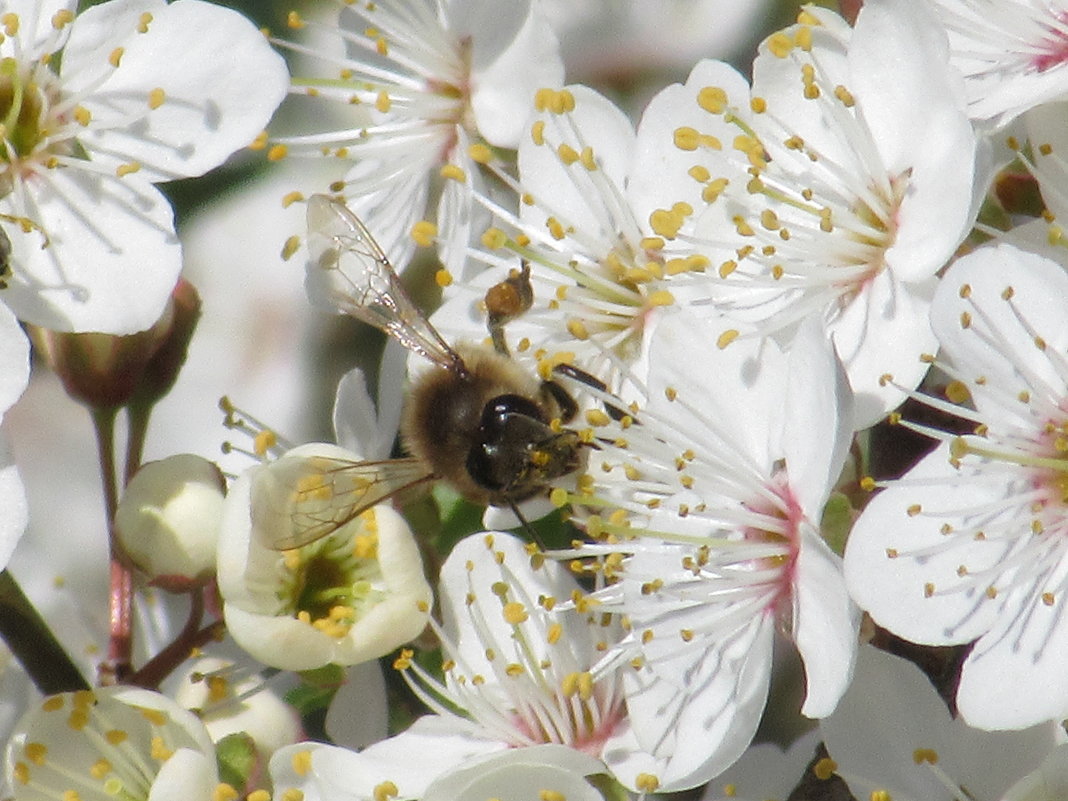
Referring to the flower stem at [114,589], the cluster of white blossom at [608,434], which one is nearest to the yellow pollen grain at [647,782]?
the cluster of white blossom at [608,434]

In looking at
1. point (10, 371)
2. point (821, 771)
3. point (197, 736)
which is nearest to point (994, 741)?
point (821, 771)

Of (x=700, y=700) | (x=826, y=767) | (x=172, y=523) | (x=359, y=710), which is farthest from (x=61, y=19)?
(x=826, y=767)

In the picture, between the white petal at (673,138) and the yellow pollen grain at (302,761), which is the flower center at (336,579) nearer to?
the yellow pollen grain at (302,761)

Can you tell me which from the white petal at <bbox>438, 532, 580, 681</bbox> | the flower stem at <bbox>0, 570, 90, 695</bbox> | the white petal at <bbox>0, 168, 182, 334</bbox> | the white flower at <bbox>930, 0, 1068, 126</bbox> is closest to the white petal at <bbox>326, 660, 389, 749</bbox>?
the white petal at <bbox>438, 532, 580, 681</bbox>

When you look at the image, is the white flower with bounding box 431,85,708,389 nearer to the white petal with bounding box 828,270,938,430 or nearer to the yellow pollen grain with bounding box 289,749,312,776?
the white petal with bounding box 828,270,938,430

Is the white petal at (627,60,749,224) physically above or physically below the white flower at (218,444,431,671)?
above

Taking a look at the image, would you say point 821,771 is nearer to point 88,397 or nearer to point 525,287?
point 525,287
